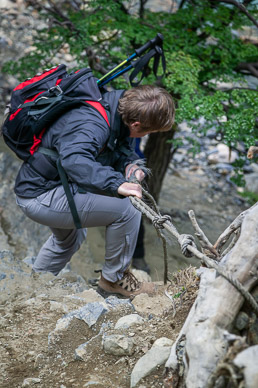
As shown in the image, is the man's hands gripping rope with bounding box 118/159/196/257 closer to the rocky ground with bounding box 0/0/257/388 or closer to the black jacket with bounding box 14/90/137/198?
the black jacket with bounding box 14/90/137/198

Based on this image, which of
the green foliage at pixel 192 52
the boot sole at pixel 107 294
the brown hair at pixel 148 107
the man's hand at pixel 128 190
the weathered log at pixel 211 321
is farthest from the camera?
the green foliage at pixel 192 52

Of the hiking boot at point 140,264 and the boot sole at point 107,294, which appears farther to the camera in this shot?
the hiking boot at point 140,264

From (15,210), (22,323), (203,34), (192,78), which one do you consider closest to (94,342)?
(22,323)

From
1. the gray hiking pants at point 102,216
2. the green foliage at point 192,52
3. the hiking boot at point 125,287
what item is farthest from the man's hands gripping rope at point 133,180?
the green foliage at point 192,52

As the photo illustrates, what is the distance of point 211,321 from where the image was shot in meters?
1.91

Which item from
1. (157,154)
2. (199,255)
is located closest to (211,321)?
(199,255)

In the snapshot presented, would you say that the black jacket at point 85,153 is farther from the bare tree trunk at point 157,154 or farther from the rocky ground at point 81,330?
the bare tree trunk at point 157,154

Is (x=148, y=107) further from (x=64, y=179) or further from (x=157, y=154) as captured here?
(x=157, y=154)

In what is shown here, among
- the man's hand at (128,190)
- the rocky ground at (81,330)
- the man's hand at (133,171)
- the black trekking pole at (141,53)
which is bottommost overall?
the rocky ground at (81,330)

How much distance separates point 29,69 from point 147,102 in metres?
3.82

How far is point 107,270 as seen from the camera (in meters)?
3.86

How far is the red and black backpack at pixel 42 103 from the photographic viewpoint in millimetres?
3160

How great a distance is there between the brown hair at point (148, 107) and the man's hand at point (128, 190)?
58 centimetres

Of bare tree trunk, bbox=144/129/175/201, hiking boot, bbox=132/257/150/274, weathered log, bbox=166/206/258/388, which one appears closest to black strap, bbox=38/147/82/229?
weathered log, bbox=166/206/258/388
